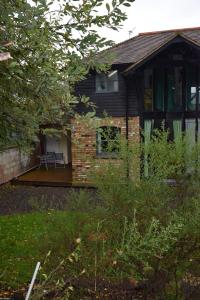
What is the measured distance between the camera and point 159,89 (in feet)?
51.0

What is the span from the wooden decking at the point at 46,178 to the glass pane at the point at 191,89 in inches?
220

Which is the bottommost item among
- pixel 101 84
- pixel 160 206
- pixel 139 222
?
pixel 139 222

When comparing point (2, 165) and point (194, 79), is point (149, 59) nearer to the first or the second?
point (194, 79)

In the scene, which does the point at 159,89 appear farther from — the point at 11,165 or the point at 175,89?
the point at 11,165

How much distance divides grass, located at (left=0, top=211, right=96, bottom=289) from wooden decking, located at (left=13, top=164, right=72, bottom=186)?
16.6 feet

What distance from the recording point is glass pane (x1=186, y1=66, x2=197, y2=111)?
49.1ft

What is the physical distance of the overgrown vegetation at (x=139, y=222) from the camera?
12.1 feet

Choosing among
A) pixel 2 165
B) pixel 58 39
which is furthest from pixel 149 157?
pixel 2 165

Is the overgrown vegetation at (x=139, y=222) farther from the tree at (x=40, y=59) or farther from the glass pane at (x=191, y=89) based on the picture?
the glass pane at (x=191, y=89)

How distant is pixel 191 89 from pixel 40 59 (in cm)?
1238

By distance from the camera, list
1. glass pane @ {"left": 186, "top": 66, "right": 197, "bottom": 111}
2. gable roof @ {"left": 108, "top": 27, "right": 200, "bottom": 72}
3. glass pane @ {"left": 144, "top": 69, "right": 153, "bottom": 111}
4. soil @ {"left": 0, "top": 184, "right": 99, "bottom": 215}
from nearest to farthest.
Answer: soil @ {"left": 0, "top": 184, "right": 99, "bottom": 215} → gable roof @ {"left": 108, "top": 27, "right": 200, "bottom": 72} → glass pane @ {"left": 186, "top": 66, "right": 197, "bottom": 111} → glass pane @ {"left": 144, "top": 69, "right": 153, "bottom": 111}

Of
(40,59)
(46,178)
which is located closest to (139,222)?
(40,59)

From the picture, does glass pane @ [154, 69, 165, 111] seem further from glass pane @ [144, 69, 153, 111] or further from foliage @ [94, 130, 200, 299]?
foliage @ [94, 130, 200, 299]

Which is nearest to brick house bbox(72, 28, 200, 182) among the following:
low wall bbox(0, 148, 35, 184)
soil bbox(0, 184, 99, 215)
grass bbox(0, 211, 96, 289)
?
soil bbox(0, 184, 99, 215)
